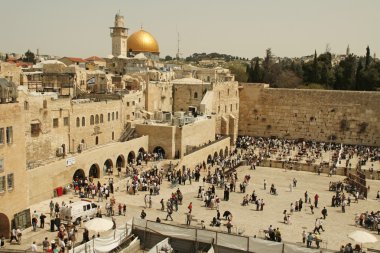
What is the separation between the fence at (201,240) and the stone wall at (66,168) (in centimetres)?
539

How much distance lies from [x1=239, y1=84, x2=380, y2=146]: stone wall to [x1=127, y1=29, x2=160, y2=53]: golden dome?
17145 millimetres

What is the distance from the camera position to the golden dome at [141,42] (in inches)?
2216

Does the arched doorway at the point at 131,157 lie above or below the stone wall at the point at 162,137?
below

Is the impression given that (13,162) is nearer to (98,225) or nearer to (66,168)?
(98,225)

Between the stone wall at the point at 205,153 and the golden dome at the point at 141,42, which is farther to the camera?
the golden dome at the point at 141,42

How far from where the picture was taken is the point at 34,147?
23.6m

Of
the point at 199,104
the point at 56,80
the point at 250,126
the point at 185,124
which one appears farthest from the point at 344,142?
the point at 56,80

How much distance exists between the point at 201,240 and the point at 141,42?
4459cm

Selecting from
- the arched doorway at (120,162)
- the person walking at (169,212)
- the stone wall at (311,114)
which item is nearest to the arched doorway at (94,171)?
the arched doorway at (120,162)

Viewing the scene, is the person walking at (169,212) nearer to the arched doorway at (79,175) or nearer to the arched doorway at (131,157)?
the arched doorway at (79,175)

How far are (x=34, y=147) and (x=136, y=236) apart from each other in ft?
35.2

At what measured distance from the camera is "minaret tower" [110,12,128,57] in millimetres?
54000

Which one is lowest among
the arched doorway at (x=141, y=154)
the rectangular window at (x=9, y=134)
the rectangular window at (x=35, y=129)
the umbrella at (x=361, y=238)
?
the umbrella at (x=361, y=238)

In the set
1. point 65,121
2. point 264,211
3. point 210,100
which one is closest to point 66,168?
point 65,121
